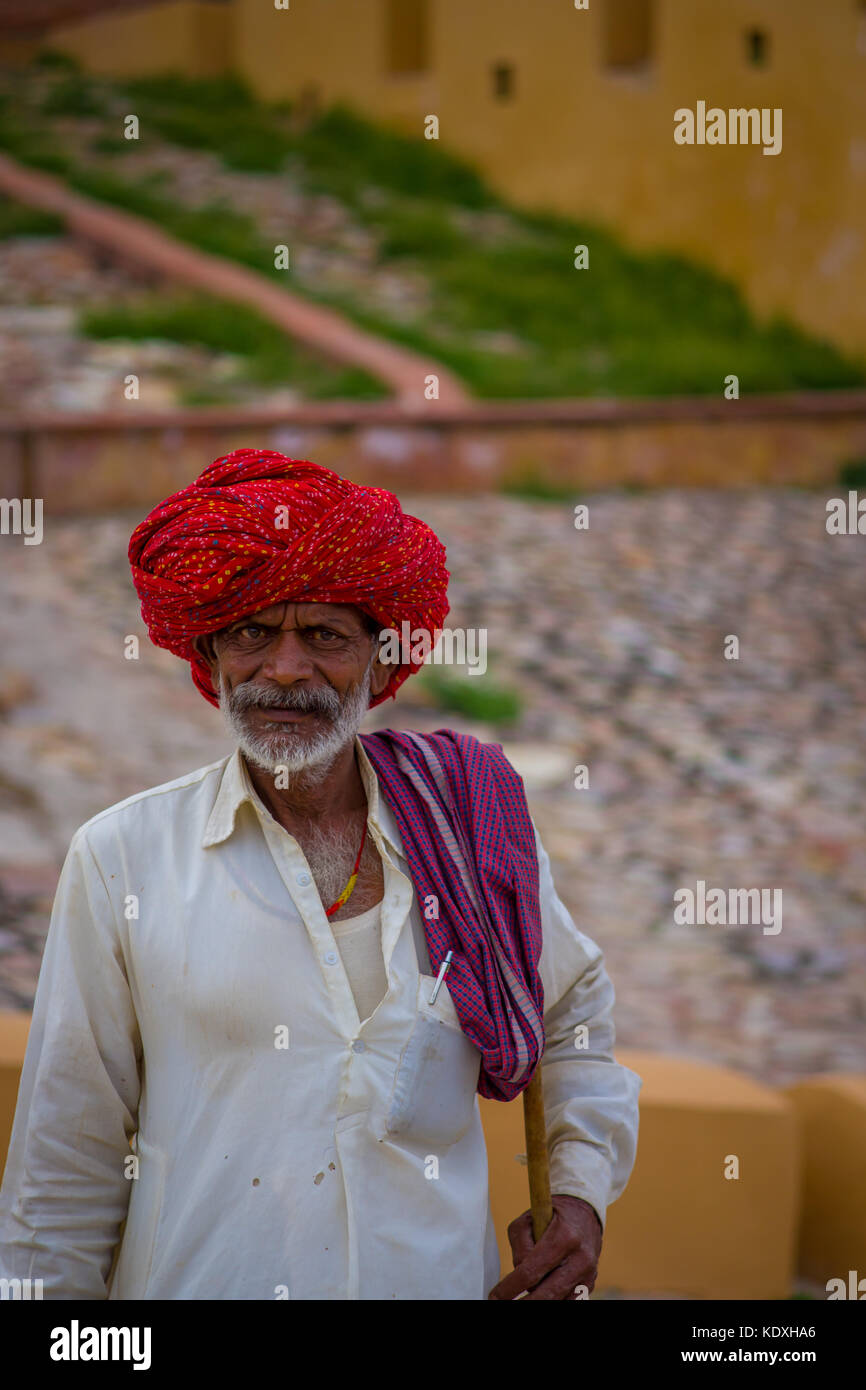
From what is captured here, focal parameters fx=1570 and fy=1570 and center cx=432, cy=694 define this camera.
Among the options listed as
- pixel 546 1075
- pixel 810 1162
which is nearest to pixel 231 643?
pixel 546 1075

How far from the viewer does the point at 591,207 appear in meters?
12.1

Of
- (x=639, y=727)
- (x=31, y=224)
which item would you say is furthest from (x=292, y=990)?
(x=31, y=224)

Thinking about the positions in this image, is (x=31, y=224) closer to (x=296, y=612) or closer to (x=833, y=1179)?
(x=833, y=1179)

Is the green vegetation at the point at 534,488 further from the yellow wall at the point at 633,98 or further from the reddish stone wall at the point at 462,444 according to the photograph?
the yellow wall at the point at 633,98

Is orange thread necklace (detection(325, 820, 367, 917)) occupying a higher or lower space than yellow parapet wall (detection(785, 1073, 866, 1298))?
higher

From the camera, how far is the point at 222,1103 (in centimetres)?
187

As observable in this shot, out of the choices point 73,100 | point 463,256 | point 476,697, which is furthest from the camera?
point 73,100

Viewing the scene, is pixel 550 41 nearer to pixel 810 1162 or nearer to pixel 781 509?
pixel 781 509

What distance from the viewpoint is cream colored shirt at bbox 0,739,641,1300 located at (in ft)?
6.09

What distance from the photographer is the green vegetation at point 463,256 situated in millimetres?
10445

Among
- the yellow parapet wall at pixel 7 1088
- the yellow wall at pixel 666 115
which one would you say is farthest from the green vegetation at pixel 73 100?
the yellow parapet wall at pixel 7 1088

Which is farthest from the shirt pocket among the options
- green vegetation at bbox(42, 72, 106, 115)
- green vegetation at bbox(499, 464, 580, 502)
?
green vegetation at bbox(42, 72, 106, 115)

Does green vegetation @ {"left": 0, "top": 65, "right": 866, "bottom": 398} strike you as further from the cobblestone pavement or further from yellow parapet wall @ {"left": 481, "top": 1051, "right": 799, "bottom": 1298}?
yellow parapet wall @ {"left": 481, "top": 1051, "right": 799, "bottom": 1298}

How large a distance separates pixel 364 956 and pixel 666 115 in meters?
10.6
